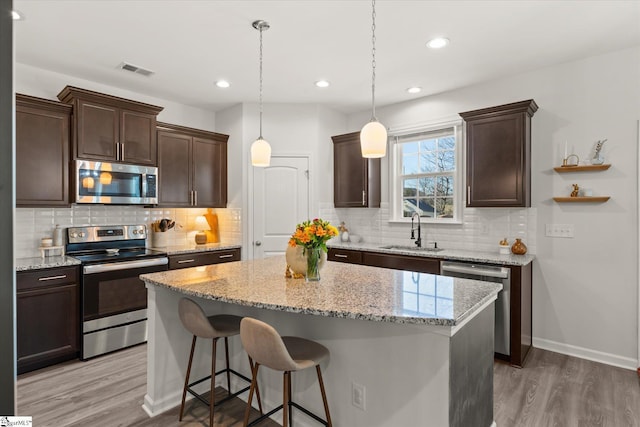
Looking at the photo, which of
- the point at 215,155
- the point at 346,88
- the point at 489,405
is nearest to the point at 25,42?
the point at 215,155

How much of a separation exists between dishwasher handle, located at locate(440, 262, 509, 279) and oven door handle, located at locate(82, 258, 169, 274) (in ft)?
9.67

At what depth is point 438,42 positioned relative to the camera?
118 inches

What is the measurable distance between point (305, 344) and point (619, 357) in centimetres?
300

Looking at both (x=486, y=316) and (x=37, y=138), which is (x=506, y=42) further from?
(x=37, y=138)

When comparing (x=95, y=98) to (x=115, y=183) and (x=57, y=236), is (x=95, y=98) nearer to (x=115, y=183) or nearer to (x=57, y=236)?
(x=115, y=183)

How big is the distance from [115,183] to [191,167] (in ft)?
3.24

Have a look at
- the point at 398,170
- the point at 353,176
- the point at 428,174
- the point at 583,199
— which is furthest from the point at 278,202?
the point at 583,199

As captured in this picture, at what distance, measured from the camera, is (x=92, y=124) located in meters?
3.53

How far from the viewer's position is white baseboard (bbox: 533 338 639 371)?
3.09 m

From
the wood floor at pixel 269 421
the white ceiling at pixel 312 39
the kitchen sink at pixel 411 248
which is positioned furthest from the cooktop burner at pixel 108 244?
the kitchen sink at pixel 411 248

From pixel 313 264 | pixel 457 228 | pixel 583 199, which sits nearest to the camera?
pixel 313 264

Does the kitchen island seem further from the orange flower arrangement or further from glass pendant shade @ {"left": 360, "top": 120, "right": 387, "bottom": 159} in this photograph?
glass pendant shade @ {"left": 360, "top": 120, "right": 387, "bottom": 159}

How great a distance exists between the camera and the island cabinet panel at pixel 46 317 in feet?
9.68

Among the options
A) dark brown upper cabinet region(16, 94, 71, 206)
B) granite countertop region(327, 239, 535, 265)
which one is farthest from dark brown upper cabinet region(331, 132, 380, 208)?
dark brown upper cabinet region(16, 94, 71, 206)
